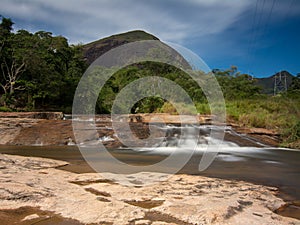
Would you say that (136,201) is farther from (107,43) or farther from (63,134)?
(107,43)

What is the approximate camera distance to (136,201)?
93.4 inches

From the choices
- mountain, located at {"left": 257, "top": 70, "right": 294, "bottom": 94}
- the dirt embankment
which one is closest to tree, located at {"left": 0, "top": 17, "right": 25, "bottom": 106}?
the dirt embankment

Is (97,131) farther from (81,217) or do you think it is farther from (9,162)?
(81,217)

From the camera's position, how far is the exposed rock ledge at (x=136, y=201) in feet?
6.46

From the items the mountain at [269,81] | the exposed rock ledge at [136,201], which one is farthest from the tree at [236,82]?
the exposed rock ledge at [136,201]

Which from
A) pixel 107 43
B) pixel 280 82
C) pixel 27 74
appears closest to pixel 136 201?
pixel 27 74

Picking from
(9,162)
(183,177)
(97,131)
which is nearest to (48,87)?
(97,131)

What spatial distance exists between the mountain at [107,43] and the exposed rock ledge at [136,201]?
121865 mm

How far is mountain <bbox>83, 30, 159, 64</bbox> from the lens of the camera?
12322cm

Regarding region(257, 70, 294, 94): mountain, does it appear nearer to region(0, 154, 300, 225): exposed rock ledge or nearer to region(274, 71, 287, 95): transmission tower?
region(274, 71, 287, 95): transmission tower

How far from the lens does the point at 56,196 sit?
2.33m

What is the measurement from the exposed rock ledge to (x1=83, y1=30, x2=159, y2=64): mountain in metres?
122

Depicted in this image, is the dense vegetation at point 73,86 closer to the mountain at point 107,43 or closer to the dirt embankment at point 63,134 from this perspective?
the dirt embankment at point 63,134

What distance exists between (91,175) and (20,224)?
162 cm
